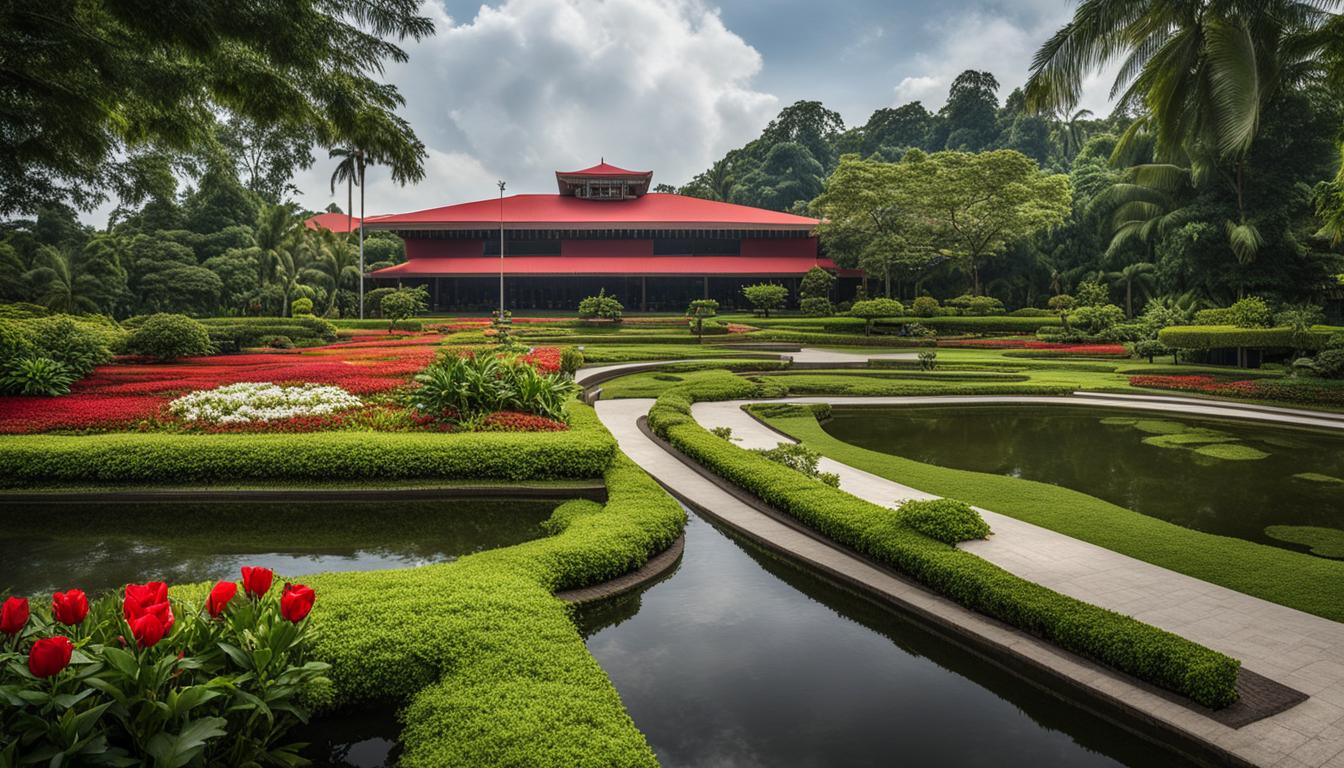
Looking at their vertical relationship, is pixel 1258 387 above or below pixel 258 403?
above

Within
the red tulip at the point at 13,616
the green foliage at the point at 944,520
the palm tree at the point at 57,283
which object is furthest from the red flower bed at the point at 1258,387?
the palm tree at the point at 57,283

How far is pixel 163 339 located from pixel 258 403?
27.9ft

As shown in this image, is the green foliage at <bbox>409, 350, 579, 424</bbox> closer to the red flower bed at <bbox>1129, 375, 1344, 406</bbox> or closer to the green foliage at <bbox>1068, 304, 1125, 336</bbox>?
the red flower bed at <bbox>1129, 375, 1344, 406</bbox>

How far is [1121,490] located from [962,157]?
33.7 metres

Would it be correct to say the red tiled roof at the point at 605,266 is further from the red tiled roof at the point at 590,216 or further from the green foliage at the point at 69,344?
the green foliage at the point at 69,344

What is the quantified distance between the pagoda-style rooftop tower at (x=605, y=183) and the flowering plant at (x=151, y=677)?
46084 millimetres

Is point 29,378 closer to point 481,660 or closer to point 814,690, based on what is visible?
point 481,660

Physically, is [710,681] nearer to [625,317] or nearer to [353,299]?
[625,317]

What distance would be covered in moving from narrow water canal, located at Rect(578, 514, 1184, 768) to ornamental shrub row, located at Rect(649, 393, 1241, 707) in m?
0.44

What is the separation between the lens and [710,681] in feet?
15.4

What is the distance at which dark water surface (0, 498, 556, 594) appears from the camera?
6402mm

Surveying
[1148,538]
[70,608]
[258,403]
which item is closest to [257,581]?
[70,608]

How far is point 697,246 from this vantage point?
44.8 metres

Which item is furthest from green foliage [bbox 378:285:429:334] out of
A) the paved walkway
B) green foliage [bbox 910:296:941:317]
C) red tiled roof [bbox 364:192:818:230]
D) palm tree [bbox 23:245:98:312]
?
the paved walkway
